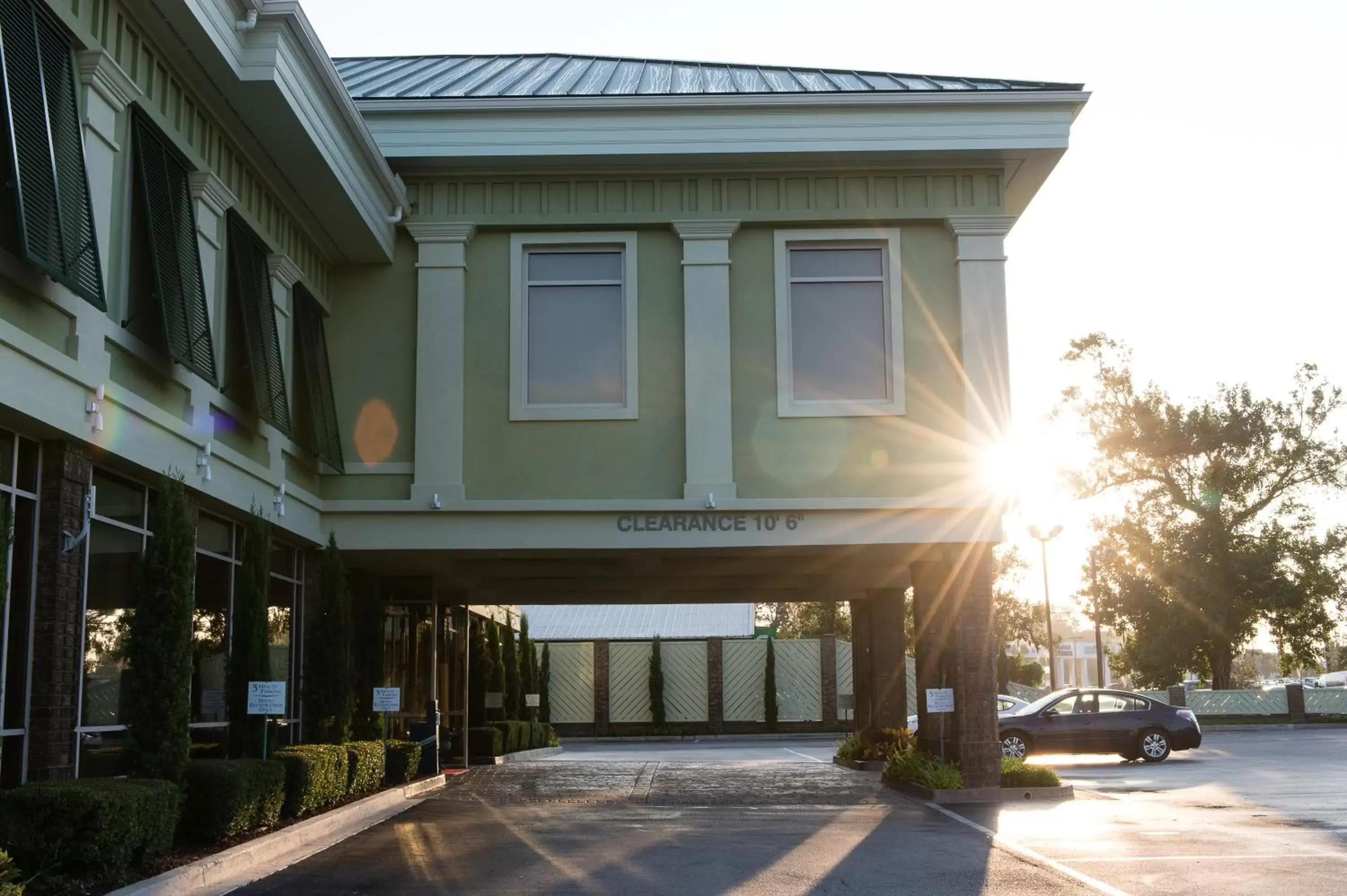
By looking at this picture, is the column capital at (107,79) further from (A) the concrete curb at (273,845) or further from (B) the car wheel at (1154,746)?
(B) the car wheel at (1154,746)

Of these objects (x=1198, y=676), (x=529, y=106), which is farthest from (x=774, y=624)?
(x=529, y=106)

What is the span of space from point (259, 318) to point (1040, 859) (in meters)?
10.1

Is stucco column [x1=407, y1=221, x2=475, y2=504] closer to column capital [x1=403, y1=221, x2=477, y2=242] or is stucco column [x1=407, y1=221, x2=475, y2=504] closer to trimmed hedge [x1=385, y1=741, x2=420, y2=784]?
column capital [x1=403, y1=221, x2=477, y2=242]

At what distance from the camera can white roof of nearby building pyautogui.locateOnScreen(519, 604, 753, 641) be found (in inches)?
1922

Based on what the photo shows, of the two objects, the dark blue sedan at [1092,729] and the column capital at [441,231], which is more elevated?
the column capital at [441,231]

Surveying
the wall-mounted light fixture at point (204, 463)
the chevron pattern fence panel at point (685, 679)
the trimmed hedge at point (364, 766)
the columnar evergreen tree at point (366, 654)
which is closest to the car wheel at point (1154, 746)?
the columnar evergreen tree at point (366, 654)

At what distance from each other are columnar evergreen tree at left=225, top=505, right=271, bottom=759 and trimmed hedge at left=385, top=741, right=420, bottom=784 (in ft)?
19.6

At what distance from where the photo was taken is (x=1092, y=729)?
29.4 m

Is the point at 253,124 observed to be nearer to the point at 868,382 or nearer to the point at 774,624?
the point at 868,382

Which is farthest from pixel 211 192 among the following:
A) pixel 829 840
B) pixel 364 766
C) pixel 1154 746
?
pixel 1154 746

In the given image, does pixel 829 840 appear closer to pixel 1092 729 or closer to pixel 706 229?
pixel 706 229

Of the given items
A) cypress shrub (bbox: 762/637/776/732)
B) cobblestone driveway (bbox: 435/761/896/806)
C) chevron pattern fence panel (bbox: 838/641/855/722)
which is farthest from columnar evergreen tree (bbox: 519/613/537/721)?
chevron pattern fence panel (bbox: 838/641/855/722)

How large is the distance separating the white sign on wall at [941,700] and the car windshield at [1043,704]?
10.1 metres

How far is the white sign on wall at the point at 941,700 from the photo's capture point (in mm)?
19922
